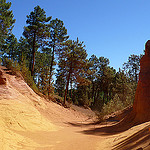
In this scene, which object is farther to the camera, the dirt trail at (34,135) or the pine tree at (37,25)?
the pine tree at (37,25)

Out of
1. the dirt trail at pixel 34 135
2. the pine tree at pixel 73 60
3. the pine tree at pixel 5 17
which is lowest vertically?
the dirt trail at pixel 34 135

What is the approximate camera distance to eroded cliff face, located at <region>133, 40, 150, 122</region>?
1079cm

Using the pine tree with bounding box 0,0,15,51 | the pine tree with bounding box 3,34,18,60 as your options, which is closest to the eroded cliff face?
the pine tree with bounding box 0,0,15,51

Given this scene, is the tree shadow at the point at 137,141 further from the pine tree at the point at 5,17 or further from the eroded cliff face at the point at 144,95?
the pine tree at the point at 5,17

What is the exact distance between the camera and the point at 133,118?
12.2 meters

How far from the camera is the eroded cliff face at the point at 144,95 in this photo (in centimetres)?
1079

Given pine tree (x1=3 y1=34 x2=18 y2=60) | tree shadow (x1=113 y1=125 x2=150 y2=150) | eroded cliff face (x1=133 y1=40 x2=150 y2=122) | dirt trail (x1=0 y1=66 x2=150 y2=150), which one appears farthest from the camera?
pine tree (x1=3 y1=34 x2=18 y2=60)

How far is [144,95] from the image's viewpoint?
11.2m

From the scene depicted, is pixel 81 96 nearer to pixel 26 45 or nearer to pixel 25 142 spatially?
pixel 26 45

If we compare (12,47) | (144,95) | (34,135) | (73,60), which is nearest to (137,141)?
(34,135)

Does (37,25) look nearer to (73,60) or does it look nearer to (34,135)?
(73,60)

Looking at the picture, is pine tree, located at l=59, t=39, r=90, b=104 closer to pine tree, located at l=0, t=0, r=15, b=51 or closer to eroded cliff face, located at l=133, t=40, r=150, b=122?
pine tree, located at l=0, t=0, r=15, b=51

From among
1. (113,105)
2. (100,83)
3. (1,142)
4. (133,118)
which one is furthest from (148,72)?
(100,83)

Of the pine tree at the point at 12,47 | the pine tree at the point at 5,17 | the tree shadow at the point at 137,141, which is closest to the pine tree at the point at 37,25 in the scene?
the pine tree at the point at 5,17
